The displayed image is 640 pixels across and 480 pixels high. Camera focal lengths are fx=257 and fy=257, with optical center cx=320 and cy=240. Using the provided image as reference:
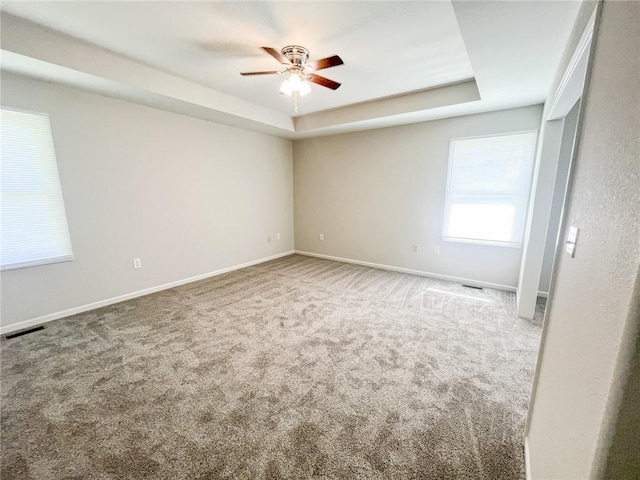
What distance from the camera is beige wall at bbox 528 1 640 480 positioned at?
59 centimetres

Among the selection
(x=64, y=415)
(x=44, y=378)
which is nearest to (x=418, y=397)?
(x=64, y=415)

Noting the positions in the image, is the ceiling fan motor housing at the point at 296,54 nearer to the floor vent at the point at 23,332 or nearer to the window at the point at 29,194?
the window at the point at 29,194

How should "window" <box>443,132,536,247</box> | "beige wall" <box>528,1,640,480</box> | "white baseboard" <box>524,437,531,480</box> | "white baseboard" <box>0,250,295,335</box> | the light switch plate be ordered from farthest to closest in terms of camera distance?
"window" <box>443,132,536,247</box>
"white baseboard" <box>0,250,295,335</box>
"white baseboard" <box>524,437,531,480</box>
the light switch plate
"beige wall" <box>528,1,640,480</box>

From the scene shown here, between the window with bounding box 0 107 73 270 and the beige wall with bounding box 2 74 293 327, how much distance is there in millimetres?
79

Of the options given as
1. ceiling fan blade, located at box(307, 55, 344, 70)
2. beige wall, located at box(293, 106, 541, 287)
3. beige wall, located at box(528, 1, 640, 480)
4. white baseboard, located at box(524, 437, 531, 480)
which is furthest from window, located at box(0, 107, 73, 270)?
white baseboard, located at box(524, 437, 531, 480)

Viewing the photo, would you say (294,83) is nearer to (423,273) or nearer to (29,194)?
(29,194)

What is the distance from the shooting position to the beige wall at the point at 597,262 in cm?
59

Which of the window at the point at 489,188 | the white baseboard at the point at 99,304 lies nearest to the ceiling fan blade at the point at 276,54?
the window at the point at 489,188

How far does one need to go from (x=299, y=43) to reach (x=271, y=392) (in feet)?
9.03

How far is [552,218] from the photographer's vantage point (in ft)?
10.7

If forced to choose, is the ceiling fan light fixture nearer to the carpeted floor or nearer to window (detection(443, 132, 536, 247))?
the carpeted floor

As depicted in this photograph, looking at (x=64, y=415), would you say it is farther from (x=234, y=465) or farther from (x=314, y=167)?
(x=314, y=167)

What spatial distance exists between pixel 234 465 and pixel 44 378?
1.71 meters

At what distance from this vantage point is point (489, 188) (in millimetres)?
3479
